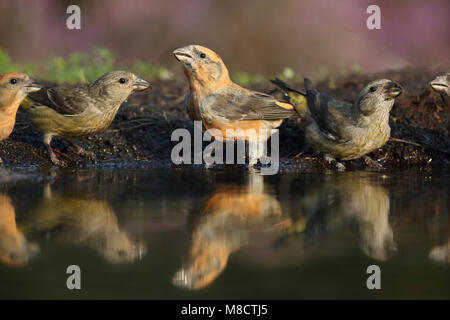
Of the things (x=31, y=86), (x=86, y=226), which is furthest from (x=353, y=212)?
(x=31, y=86)

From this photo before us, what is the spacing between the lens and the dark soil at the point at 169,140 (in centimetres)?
853

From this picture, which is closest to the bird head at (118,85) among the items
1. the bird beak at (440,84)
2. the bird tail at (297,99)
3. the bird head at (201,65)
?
the bird head at (201,65)

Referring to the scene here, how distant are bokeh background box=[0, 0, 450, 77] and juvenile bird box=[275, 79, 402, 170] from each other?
17.2 feet

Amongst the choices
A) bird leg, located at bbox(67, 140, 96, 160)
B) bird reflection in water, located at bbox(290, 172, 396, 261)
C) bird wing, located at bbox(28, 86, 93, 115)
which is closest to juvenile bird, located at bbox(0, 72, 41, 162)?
bird wing, located at bbox(28, 86, 93, 115)

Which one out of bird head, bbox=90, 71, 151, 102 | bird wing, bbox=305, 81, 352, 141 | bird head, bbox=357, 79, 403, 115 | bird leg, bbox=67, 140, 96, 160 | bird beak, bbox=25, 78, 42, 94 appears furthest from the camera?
bird leg, bbox=67, 140, 96, 160

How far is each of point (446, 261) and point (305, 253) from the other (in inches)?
34.6

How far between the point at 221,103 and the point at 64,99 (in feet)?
6.01

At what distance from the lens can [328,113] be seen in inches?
334

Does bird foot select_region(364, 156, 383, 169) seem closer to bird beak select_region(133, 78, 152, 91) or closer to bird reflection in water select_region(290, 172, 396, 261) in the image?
bird reflection in water select_region(290, 172, 396, 261)

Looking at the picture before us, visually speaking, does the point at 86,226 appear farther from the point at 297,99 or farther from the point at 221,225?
the point at 297,99

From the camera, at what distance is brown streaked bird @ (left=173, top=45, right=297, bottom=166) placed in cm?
816

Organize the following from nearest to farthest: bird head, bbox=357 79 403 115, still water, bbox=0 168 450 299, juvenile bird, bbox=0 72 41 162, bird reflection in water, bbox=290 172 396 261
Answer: still water, bbox=0 168 450 299 < bird reflection in water, bbox=290 172 396 261 < juvenile bird, bbox=0 72 41 162 < bird head, bbox=357 79 403 115

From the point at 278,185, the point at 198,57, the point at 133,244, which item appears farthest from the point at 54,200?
the point at 198,57

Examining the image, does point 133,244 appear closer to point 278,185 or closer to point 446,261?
point 446,261
